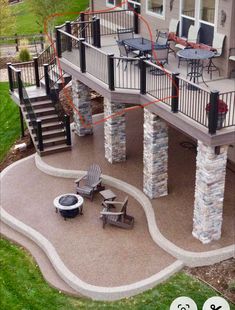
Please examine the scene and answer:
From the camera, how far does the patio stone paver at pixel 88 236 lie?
42.7 ft

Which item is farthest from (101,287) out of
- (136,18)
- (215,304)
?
(136,18)

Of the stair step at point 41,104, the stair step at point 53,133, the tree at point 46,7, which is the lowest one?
the stair step at point 53,133

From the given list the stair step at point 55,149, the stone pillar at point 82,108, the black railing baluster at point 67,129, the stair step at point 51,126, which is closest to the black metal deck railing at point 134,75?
the stone pillar at point 82,108

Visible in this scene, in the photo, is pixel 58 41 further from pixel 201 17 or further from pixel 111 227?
pixel 111 227

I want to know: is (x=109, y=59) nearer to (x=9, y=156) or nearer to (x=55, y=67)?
(x=55, y=67)

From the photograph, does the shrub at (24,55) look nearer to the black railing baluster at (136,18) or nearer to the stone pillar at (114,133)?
the black railing baluster at (136,18)

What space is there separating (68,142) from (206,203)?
761 cm

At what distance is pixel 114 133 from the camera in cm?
1720

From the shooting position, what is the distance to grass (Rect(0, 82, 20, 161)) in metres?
21.9

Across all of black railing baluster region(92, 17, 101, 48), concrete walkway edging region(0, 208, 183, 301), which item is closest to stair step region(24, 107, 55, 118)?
black railing baluster region(92, 17, 101, 48)

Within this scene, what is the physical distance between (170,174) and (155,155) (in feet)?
7.62

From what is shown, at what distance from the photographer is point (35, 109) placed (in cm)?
1984

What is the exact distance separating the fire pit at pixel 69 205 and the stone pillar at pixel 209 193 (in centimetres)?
363

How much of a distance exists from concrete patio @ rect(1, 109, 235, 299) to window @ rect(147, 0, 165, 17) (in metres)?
4.78
